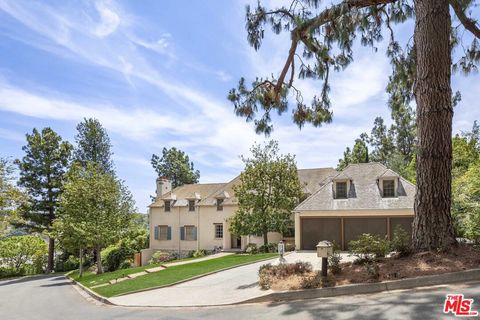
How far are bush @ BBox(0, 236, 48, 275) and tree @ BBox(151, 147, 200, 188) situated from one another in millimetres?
25234

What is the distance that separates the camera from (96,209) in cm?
2695

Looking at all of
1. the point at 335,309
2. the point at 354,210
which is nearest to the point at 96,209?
the point at 354,210

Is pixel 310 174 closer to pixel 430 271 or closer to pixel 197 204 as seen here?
pixel 197 204

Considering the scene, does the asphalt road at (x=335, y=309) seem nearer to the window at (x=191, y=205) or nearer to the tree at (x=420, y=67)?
the tree at (x=420, y=67)

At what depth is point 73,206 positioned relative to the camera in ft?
87.0

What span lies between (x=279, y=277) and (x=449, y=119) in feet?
22.8

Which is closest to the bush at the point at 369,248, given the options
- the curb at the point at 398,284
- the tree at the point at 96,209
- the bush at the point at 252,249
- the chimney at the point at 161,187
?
the curb at the point at 398,284

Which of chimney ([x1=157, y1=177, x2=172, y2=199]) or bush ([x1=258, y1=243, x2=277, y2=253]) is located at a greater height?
chimney ([x1=157, y1=177, x2=172, y2=199])

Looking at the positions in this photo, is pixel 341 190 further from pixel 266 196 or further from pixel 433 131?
pixel 433 131

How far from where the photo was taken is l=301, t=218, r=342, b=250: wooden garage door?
2411cm

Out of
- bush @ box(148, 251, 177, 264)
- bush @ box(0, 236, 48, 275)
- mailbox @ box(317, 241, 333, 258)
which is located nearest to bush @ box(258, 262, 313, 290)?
mailbox @ box(317, 241, 333, 258)

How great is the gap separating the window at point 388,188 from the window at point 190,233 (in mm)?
16989

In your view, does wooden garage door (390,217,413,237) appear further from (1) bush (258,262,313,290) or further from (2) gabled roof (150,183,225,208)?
(2) gabled roof (150,183,225,208)

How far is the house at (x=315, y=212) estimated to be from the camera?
76.9 feet
